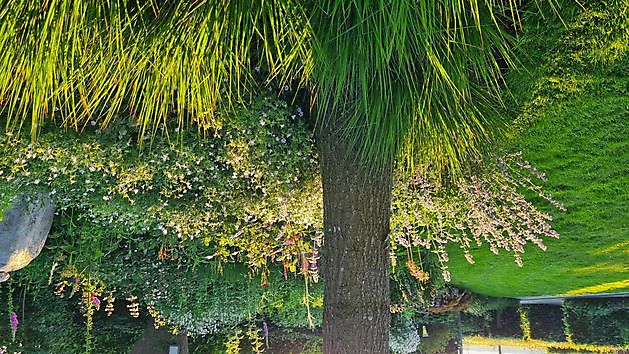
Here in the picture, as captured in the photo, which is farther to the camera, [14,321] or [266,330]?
[266,330]

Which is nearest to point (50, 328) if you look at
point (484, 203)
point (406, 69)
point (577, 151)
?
point (484, 203)

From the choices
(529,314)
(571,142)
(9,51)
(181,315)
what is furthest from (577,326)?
(9,51)

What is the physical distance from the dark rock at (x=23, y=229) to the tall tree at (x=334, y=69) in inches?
16.5

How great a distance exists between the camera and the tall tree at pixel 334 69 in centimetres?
108

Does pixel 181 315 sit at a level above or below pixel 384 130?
below

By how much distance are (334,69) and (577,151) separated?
1001 mm

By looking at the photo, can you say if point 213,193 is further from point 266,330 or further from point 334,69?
point 266,330

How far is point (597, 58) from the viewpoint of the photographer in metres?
1.37

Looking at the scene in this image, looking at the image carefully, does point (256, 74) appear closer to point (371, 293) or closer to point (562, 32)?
point (371, 293)

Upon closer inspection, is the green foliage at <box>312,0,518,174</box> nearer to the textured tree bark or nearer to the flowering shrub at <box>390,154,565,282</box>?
the textured tree bark

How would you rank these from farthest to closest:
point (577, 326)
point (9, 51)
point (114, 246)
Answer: point (577, 326), point (114, 246), point (9, 51)

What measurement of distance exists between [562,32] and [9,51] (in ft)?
3.96

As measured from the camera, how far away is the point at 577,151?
69.2 inches

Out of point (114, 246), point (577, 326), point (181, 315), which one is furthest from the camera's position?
point (577, 326)
